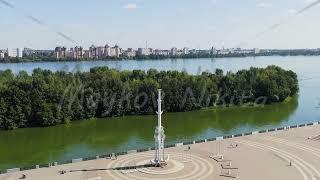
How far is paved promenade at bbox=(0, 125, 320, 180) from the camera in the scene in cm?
3014

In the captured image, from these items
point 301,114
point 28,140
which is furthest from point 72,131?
point 301,114

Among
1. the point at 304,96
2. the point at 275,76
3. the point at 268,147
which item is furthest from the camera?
the point at 304,96

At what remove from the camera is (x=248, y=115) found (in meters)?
61.0

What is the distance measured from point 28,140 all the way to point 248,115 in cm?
2910

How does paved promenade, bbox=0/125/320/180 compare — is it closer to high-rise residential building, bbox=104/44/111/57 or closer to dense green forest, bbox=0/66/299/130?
dense green forest, bbox=0/66/299/130

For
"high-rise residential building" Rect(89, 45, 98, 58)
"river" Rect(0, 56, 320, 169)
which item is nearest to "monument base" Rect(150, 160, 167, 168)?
"river" Rect(0, 56, 320, 169)

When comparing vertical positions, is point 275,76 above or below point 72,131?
above

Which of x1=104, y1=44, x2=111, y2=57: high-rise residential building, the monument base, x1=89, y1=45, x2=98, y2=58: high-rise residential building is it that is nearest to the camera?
the monument base

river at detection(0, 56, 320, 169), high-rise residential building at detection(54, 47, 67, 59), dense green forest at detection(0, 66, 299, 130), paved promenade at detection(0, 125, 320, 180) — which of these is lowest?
river at detection(0, 56, 320, 169)

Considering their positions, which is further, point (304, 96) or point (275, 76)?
point (304, 96)

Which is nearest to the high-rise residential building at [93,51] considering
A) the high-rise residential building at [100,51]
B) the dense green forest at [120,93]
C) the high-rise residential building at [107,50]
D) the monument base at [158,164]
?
the high-rise residential building at [100,51]

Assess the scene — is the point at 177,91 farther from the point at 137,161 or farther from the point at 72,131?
the point at 137,161

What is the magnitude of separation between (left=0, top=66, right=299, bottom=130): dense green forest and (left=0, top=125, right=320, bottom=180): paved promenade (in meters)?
22.7

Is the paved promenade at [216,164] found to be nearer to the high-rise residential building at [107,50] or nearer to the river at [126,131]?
the river at [126,131]
